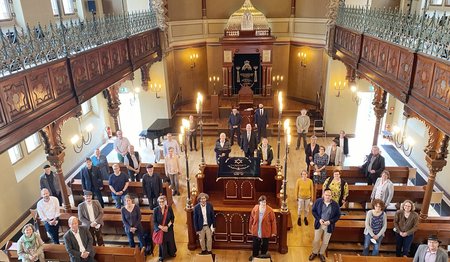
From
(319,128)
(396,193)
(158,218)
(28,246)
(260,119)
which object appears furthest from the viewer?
(319,128)

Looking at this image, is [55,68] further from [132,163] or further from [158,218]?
[132,163]

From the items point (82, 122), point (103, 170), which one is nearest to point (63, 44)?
point (103, 170)

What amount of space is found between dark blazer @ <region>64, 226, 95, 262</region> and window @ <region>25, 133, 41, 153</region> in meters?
5.03

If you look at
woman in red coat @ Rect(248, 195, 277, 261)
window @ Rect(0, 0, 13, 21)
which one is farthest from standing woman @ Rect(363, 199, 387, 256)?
window @ Rect(0, 0, 13, 21)

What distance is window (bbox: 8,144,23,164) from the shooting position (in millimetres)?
9558

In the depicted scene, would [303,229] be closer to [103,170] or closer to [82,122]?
[103,170]

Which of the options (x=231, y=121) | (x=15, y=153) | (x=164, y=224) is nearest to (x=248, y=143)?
(x=231, y=121)

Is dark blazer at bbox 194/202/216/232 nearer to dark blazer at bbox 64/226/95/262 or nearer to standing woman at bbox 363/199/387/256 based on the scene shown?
dark blazer at bbox 64/226/95/262

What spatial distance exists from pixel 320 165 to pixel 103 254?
17.8 feet

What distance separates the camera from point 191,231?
766cm

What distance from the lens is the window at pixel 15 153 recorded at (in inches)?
376

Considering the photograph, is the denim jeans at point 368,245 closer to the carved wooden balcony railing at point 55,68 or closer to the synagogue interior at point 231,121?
the synagogue interior at point 231,121

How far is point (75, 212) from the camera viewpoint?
27.4 feet

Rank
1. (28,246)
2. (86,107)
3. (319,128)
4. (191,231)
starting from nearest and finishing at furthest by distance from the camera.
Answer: (28,246), (191,231), (86,107), (319,128)
